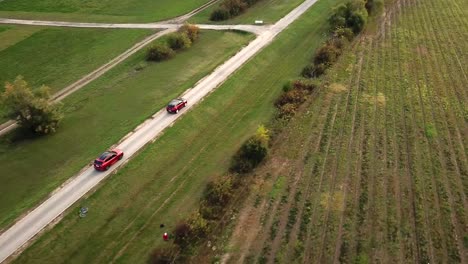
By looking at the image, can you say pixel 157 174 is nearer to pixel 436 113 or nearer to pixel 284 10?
pixel 436 113

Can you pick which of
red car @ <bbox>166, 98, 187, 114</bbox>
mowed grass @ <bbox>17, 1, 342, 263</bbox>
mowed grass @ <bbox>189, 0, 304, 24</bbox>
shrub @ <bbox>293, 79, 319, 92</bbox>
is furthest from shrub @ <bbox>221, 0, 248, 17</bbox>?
red car @ <bbox>166, 98, 187, 114</bbox>

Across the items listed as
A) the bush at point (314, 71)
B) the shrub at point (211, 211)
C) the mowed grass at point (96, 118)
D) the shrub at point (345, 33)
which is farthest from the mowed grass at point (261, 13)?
the shrub at point (211, 211)

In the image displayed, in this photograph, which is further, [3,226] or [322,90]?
[322,90]

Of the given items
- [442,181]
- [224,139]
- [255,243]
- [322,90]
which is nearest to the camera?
[255,243]

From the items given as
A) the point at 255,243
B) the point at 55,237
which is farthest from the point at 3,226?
the point at 255,243

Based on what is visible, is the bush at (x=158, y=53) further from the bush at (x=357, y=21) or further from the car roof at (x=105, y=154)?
the bush at (x=357, y=21)

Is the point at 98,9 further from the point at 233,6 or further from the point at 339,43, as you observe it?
the point at 339,43

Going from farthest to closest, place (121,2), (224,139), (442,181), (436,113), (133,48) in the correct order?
(121,2)
(133,48)
(436,113)
(224,139)
(442,181)

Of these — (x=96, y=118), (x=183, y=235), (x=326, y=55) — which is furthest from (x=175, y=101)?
(x=326, y=55)
